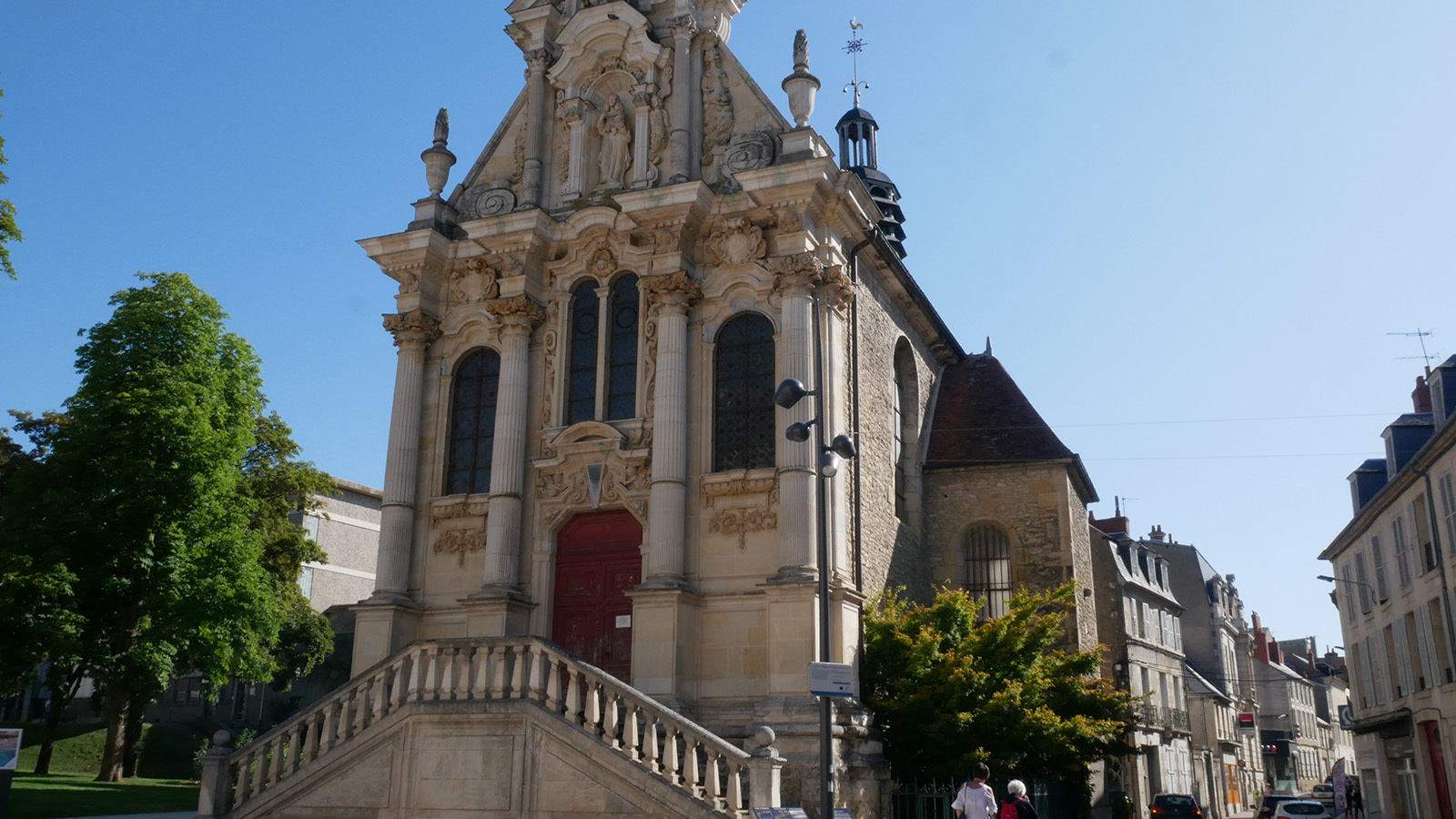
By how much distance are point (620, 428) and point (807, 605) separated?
4.46 m

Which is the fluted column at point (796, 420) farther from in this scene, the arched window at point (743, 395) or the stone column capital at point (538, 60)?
the stone column capital at point (538, 60)

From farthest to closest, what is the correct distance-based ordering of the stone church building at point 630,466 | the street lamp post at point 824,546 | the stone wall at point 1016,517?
the stone wall at point 1016,517 → the stone church building at point 630,466 → the street lamp post at point 824,546

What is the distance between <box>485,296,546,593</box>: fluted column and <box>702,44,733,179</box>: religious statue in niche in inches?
159

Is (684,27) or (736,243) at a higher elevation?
(684,27)

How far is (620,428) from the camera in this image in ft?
61.4

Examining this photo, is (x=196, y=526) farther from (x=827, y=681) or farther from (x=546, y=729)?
(x=827, y=681)

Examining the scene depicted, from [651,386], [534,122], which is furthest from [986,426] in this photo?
[534,122]

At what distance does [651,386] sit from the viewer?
18.8m

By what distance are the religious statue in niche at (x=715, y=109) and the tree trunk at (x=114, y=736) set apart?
15585 mm

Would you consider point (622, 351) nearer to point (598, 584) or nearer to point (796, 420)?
point (796, 420)

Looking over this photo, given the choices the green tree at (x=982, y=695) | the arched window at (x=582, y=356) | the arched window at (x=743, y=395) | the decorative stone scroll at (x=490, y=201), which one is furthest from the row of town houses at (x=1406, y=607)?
the decorative stone scroll at (x=490, y=201)

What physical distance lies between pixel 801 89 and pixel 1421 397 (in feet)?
58.0

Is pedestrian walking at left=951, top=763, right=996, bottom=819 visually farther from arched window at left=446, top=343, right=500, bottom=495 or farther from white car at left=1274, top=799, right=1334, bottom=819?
white car at left=1274, top=799, right=1334, bottom=819

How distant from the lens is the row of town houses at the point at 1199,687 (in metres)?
27.6
